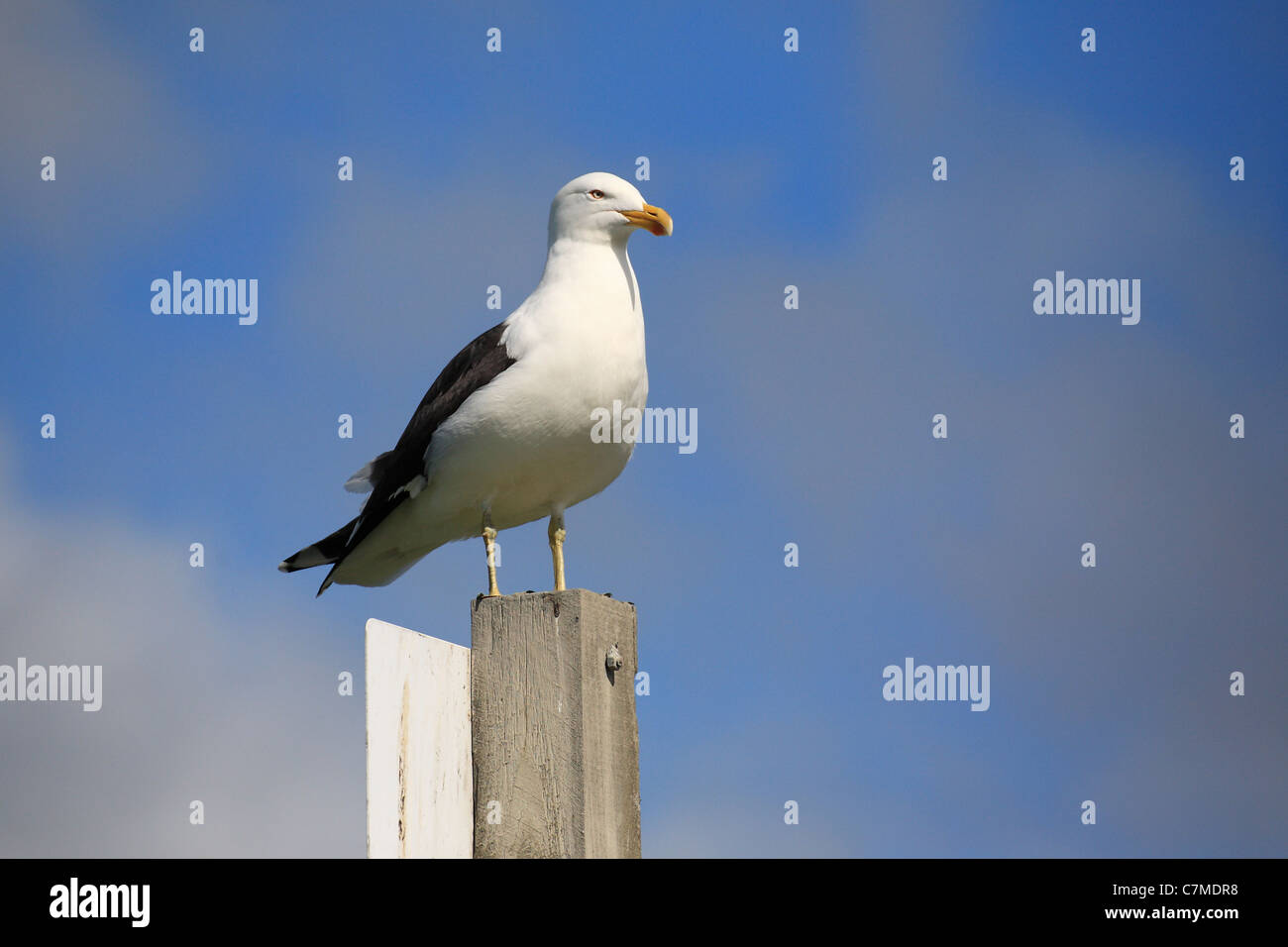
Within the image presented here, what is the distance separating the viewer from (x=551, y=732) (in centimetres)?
533

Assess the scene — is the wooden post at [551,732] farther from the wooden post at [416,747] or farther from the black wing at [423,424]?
the black wing at [423,424]

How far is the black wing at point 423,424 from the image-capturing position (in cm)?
719

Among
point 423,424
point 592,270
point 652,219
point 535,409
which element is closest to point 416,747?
point 535,409

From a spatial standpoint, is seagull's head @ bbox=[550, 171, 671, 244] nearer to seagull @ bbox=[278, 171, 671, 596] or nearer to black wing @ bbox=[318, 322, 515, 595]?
seagull @ bbox=[278, 171, 671, 596]

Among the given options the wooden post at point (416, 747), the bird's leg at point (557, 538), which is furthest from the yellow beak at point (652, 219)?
the wooden post at point (416, 747)

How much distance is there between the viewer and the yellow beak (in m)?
7.45

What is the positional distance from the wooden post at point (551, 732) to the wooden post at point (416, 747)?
90 mm

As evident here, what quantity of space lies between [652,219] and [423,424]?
153cm

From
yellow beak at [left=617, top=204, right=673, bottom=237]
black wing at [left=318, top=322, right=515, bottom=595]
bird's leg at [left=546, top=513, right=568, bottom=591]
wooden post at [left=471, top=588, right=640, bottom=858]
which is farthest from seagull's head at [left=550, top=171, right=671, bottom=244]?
wooden post at [left=471, top=588, right=640, bottom=858]

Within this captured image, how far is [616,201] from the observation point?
7.51m

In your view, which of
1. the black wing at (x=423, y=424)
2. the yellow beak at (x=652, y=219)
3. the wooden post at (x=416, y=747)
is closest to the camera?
the wooden post at (x=416, y=747)

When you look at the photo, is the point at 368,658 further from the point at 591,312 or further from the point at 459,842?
the point at 591,312
